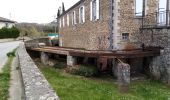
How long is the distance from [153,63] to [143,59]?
1129 millimetres

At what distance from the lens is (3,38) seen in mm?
56469

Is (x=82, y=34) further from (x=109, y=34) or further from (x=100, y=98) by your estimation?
(x=100, y=98)

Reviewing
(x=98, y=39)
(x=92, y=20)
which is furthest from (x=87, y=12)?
(x=98, y=39)

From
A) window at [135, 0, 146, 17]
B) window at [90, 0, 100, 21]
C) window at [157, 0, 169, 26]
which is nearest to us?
window at [157, 0, 169, 26]

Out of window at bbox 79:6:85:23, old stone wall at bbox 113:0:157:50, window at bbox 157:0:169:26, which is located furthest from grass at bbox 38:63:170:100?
window at bbox 79:6:85:23

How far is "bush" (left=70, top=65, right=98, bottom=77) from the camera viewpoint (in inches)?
565

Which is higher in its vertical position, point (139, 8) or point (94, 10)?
point (94, 10)

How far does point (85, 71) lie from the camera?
14359 millimetres

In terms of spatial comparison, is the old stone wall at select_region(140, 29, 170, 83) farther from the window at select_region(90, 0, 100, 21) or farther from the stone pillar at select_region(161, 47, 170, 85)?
the window at select_region(90, 0, 100, 21)

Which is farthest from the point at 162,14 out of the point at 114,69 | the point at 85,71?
the point at 85,71

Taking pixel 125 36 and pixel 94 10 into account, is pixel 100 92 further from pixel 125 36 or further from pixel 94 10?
pixel 94 10

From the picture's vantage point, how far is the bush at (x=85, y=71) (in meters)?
14.4

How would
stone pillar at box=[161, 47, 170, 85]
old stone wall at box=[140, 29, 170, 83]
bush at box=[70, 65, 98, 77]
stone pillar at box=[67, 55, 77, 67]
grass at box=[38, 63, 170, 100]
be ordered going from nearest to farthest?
grass at box=[38, 63, 170, 100] < stone pillar at box=[161, 47, 170, 85] < old stone wall at box=[140, 29, 170, 83] < bush at box=[70, 65, 98, 77] < stone pillar at box=[67, 55, 77, 67]

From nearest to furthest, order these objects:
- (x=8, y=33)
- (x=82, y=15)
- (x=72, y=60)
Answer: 1. (x=72, y=60)
2. (x=82, y=15)
3. (x=8, y=33)
